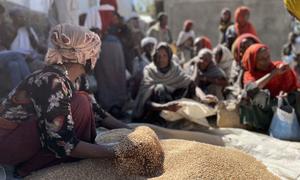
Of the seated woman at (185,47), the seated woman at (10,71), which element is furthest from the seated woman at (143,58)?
the seated woman at (185,47)

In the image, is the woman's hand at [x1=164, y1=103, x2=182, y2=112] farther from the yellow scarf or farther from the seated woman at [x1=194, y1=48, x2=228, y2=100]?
the yellow scarf

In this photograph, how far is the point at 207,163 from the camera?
286 cm

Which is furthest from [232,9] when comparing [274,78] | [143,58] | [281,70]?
[281,70]

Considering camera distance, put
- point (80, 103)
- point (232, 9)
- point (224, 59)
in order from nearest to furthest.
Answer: point (80, 103) < point (224, 59) < point (232, 9)

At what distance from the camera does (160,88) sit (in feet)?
16.7

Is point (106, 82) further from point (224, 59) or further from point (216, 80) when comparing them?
point (224, 59)

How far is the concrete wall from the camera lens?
1173cm

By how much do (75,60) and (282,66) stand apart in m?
2.52

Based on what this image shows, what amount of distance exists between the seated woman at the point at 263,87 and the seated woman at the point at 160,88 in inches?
16.1

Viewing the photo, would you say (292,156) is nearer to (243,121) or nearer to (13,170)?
(243,121)

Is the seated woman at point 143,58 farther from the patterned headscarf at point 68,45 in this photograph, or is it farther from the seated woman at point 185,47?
the patterned headscarf at point 68,45

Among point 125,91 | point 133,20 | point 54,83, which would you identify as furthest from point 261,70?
point 133,20

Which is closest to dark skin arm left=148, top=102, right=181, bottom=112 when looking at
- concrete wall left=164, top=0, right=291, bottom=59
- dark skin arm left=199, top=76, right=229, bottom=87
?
dark skin arm left=199, top=76, right=229, bottom=87

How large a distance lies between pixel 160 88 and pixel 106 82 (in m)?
1.20
